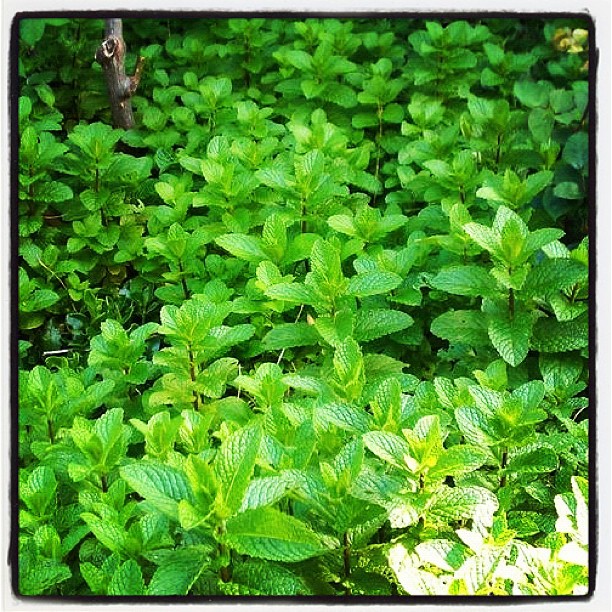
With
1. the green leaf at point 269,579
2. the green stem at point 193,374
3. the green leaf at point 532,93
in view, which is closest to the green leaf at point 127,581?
the green leaf at point 269,579

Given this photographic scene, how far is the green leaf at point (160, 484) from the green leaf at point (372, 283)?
0.60 m

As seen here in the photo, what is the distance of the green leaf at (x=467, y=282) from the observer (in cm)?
181

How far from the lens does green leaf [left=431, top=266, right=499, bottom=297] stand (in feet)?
5.95

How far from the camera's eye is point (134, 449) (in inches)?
67.9

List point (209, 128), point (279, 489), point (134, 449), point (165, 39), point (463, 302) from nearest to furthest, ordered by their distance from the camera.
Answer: point (279, 489) < point (134, 449) < point (463, 302) < point (209, 128) < point (165, 39)

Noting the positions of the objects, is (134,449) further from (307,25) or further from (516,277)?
(307,25)

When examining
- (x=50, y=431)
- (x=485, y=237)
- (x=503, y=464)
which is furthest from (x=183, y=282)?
(x=503, y=464)

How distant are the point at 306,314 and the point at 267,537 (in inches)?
34.1

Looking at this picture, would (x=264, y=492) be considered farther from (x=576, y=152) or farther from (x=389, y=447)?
(x=576, y=152)

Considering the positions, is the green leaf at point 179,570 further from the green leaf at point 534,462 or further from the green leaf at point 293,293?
the green leaf at point 293,293

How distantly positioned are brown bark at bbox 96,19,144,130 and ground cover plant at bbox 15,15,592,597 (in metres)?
0.06
